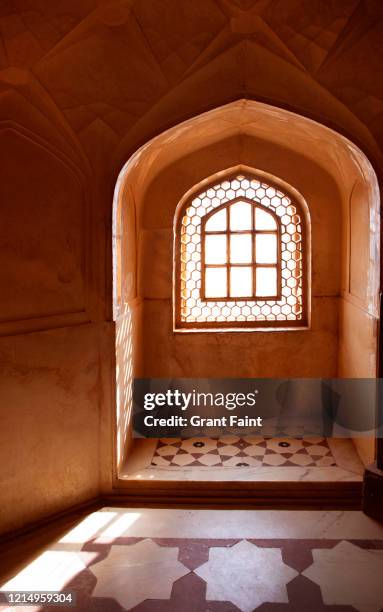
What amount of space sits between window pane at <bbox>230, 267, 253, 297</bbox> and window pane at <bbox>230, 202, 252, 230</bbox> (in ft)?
1.49

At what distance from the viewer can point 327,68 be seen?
12.9 ft

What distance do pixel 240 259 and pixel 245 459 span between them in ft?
6.70

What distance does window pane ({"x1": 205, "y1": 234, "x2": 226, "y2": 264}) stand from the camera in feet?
18.6

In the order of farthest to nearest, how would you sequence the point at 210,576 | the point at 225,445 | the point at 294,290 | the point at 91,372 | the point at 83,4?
1. the point at 294,290
2. the point at 225,445
3. the point at 91,372
4. the point at 83,4
5. the point at 210,576

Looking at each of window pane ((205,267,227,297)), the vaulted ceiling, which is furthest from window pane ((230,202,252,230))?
the vaulted ceiling

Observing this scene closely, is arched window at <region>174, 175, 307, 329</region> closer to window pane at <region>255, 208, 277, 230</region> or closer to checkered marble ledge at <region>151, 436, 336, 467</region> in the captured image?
window pane at <region>255, 208, 277, 230</region>

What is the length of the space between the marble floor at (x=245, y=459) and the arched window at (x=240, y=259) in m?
1.21

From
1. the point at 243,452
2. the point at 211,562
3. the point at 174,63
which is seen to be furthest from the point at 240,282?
the point at 211,562

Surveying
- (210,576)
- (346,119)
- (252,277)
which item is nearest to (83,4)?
(346,119)

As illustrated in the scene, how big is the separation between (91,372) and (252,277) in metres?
2.19

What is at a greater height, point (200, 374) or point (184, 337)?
point (184, 337)

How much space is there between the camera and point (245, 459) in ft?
16.3

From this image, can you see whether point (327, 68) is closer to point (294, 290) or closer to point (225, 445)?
point (294, 290)

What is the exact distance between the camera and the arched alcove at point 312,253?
4719 mm
